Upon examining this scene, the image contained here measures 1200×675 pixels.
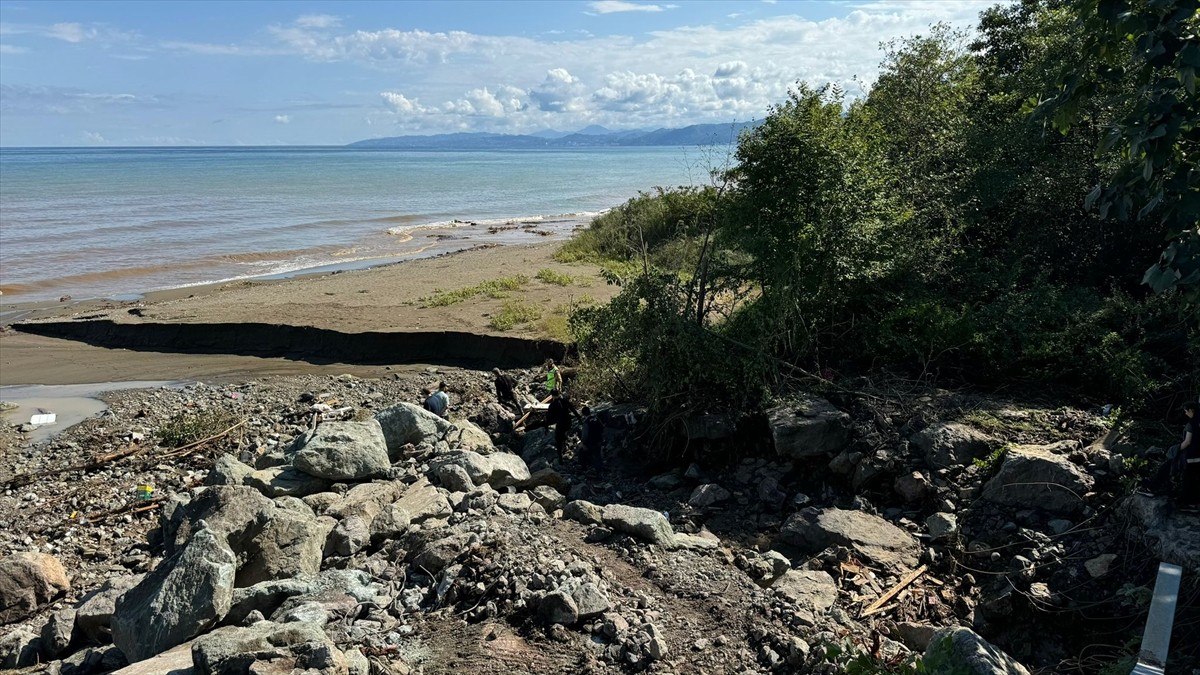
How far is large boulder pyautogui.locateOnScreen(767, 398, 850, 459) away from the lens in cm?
951

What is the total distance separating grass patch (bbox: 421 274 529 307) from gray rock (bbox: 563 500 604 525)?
11417 millimetres

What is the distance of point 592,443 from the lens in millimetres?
10750

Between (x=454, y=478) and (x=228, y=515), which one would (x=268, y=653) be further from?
(x=454, y=478)

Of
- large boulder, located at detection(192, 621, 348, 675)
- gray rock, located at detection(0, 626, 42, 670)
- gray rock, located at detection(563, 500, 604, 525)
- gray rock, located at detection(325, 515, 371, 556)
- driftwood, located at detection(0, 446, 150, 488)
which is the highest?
large boulder, located at detection(192, 621, 348, 675)

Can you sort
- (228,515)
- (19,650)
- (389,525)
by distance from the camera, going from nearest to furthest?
(19,650) < (228,515) < (389,525)

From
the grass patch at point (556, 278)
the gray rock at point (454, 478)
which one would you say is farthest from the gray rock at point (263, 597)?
the grass patch at point (556, 278)

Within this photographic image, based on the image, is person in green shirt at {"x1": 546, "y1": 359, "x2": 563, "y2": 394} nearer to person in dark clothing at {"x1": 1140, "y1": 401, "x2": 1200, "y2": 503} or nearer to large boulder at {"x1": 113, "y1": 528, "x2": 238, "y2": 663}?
large boulder at {"x1": 113, "y1": 528, "x2": 238, "y2": 663}

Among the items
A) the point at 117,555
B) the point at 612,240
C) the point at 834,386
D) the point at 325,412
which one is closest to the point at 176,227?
the point at 612,240

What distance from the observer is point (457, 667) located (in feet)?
18.3

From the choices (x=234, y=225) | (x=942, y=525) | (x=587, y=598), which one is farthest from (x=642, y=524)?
(x=234, y=225)

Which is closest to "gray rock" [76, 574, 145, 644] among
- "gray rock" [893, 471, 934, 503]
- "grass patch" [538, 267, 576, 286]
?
"gray rock" [893, 471, 934, 503]

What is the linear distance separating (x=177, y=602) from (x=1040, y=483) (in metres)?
7.64

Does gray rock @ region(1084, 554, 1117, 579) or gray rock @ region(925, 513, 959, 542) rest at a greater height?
gray rock @ region(1084, 554, 1117, 579)

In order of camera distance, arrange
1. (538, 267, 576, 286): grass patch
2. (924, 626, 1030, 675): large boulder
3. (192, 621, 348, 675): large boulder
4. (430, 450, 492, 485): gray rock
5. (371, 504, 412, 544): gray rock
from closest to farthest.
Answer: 1. (924, 626, 1030, 675): large boulder
2. (192, 621, 348, 675): large boulder
3. (371, 504, 412, 544): gray rock
4. (430, 450, 492, 485): gray rock
5. (538, 267, 576, 286): grass patch
